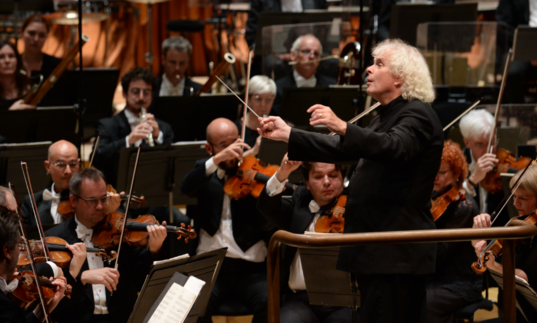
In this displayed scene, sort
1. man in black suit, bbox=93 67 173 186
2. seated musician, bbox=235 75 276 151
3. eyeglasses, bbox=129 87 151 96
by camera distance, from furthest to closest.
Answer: eyeglasses, bbox=129 87 151 96
seated musician, bbox=235 75 276 151
man in black suit, bbox=93 67 173 186

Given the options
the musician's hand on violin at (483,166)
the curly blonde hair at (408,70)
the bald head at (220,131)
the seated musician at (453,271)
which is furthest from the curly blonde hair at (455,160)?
the bald head at (220,131)

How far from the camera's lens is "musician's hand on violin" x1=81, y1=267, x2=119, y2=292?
2.67 metres

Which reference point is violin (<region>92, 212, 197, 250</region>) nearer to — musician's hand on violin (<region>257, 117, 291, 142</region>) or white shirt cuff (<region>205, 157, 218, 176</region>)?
white shirt cuff (<region>205, 157, 218, 176</region>)

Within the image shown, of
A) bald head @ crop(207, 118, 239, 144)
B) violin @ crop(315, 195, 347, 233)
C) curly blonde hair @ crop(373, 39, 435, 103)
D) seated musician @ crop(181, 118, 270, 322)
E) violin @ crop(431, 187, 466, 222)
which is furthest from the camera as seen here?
bald head @ crop(207, 118, 239, 144)

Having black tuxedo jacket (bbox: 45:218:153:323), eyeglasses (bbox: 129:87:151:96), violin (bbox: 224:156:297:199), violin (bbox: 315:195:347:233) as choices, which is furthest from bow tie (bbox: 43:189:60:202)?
violin (bbox: 315:195:347:233)

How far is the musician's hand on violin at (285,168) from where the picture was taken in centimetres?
293

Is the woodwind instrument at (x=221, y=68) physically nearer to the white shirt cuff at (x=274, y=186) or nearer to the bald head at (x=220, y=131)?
the bald head at (x=220, y=131)

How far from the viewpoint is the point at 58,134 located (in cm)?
407

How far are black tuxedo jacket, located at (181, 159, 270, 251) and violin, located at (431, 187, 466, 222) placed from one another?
33.7 inches

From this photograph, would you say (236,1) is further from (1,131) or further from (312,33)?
(1,131)

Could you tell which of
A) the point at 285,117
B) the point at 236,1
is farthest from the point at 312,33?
the point at 236,1

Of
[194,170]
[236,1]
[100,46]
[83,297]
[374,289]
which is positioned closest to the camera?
[374,289]

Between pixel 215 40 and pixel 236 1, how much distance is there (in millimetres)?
1485

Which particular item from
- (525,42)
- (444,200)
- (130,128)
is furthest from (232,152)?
(525,42)
